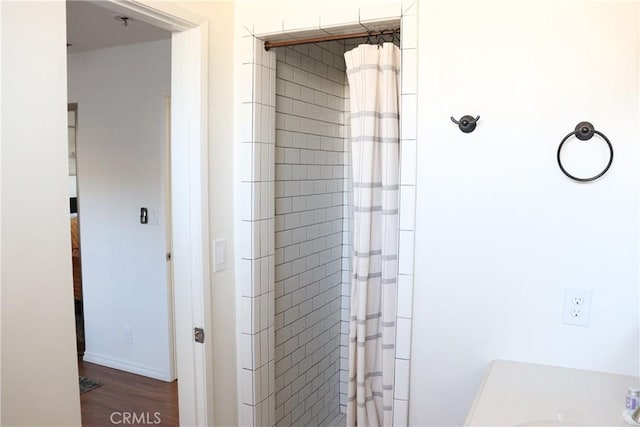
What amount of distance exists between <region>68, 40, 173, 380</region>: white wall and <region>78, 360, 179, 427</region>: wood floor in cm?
11

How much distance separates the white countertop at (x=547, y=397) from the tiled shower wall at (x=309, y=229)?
1.17 meters

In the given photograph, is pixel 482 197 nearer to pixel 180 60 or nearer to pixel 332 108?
pixel 180 60

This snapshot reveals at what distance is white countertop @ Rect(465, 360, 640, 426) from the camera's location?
1364 mm

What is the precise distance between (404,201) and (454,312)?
1.44 feet

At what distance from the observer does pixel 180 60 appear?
1911 mm

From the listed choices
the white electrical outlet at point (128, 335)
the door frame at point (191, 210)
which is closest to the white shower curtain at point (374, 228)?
the door frame at point (191, 210)

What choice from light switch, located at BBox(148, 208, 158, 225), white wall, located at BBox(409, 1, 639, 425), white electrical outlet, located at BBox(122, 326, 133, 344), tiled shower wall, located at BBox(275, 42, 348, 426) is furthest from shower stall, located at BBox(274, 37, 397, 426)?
white electrical outlet, located at BBox(122, 326, 133, 344)

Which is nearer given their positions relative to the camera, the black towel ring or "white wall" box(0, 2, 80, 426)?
"white wall" box(0, 2, 80, 426)

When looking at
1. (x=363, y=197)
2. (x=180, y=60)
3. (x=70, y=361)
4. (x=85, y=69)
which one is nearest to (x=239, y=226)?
(x=363, y=197)

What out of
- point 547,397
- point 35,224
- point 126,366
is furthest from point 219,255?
point 126,366

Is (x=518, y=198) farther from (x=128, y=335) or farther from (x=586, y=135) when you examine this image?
(x=128, y=335)

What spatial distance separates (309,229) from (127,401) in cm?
194

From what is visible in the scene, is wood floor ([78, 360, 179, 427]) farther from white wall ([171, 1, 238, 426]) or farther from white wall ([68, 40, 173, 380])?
white wall ([171, 1, 238, 426])

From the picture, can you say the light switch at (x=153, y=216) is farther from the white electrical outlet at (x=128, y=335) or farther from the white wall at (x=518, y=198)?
the white wall at (x=518, y=198)
